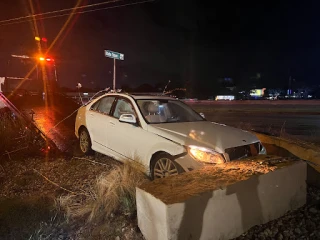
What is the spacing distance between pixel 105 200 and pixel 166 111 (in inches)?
104

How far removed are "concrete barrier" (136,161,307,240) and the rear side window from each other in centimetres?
314

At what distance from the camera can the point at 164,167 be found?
4398 mm

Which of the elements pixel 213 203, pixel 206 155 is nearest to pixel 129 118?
pixel 206 155

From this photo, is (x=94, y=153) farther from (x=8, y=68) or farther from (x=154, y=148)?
(x=8, y=68)

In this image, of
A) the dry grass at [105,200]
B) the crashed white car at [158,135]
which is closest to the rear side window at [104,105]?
the crashed white car at [158,135]

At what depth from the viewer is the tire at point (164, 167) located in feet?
13.8

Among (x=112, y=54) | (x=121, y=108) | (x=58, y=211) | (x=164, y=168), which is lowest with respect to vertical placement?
(x=58, y=211)

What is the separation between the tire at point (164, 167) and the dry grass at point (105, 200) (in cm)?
28

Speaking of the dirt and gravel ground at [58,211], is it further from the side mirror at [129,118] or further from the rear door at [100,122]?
the side mirror at [129,118]

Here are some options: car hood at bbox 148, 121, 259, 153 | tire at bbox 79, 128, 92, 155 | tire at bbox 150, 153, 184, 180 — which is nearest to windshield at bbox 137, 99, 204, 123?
car hood at bbox 148, 121, 259, 153

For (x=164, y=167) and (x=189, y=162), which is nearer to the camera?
(x=189, y=162)

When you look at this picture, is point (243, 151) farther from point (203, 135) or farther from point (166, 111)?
point (166, 111)

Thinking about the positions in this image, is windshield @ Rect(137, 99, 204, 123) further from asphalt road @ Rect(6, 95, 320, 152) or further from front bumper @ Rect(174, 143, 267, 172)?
asphalt road @ Rect(6, 95, 320, 152)

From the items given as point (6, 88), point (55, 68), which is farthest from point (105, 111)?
point (6, 88)
